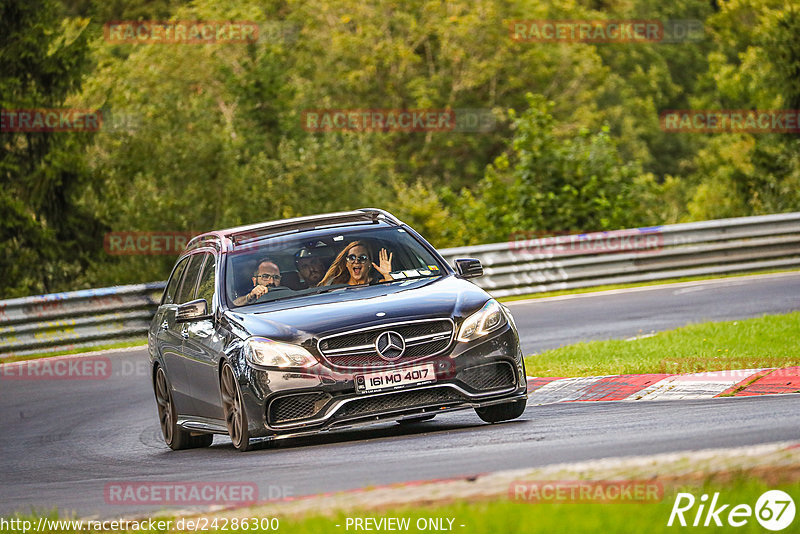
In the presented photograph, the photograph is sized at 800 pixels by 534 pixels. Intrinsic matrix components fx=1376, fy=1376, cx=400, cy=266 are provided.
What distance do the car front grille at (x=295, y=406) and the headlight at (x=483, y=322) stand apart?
3.46ft

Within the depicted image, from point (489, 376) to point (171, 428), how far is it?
126 inches

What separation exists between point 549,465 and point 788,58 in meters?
30.4

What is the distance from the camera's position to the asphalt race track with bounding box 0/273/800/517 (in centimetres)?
742

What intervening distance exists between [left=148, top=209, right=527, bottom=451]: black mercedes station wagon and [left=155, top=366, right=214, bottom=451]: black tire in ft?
0.11

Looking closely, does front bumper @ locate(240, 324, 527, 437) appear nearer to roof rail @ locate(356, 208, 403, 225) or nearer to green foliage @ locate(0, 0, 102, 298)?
roof rail @ locate(356, 208, 403, 225)

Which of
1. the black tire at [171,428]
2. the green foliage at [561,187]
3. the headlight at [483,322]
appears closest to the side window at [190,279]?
the black tire at [171,428]

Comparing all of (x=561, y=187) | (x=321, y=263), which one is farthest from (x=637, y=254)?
(x=321, y=263)

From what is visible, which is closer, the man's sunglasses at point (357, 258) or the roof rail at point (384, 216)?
the man's sunglasses at point (357, 258)

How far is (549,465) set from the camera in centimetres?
687

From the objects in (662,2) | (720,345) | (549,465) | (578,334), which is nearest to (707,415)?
(549,465)

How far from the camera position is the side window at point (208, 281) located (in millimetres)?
10759

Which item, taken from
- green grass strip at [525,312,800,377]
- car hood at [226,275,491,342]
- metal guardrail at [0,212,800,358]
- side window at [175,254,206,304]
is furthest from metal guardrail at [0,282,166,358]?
car hood at [226,275,491,342]

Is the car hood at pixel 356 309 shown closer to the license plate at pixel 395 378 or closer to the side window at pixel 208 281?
the license plate at pixel 395 378

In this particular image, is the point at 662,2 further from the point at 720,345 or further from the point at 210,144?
the point at 720,345
